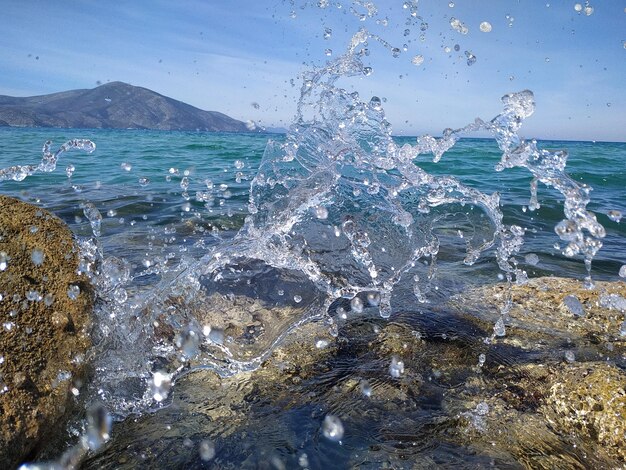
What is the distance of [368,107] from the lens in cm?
527

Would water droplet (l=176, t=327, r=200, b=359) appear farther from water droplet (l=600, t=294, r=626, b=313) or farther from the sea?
water droplet (l=600, t=294, r=626, b=313)

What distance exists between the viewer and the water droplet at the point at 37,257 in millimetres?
2255

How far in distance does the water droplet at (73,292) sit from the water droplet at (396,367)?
1.77 meters

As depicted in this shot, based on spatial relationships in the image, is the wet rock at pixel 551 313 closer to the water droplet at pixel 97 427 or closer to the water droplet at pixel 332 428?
the water droplet at pixel 332 428

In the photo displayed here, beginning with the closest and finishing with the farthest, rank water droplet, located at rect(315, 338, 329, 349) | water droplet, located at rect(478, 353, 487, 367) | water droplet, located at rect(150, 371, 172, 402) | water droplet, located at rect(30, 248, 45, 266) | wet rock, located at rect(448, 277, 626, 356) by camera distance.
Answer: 1. water droplet, located at rect(30, 248, 45, 266)
2. water droplet, located at rect(150, 371, 172, 402)
3. water droplet, located at rect(478, 353, 487, 367)
4. water droplet, located at rect(315, 338, 329, 349)
5. wet rock, located at rect(448, 277, 626, 356)

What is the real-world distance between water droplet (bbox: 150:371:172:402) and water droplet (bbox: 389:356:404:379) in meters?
1.26

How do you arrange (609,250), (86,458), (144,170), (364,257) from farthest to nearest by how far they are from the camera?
(144,170) < (609,250) < (364,257) < (86,458)

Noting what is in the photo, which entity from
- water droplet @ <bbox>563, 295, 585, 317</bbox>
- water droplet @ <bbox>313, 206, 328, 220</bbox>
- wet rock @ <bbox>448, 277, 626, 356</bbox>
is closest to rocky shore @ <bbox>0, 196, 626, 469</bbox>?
Answer: wet rock @ <bbox>448, 277, 626, 356</bbox>

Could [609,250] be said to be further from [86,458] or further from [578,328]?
[86,458]

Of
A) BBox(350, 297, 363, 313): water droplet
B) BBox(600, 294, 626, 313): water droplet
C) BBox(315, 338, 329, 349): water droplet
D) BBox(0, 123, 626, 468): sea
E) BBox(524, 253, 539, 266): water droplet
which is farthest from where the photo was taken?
BBox(524, 253, 539, 266): water droplet

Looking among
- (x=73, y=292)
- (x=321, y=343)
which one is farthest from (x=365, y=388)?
(x=73, y=292)

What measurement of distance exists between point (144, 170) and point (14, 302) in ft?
35.5

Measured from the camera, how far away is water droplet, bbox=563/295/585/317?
3.55 m

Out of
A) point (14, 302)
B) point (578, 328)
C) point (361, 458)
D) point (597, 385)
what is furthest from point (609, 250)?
point (14, 302)
